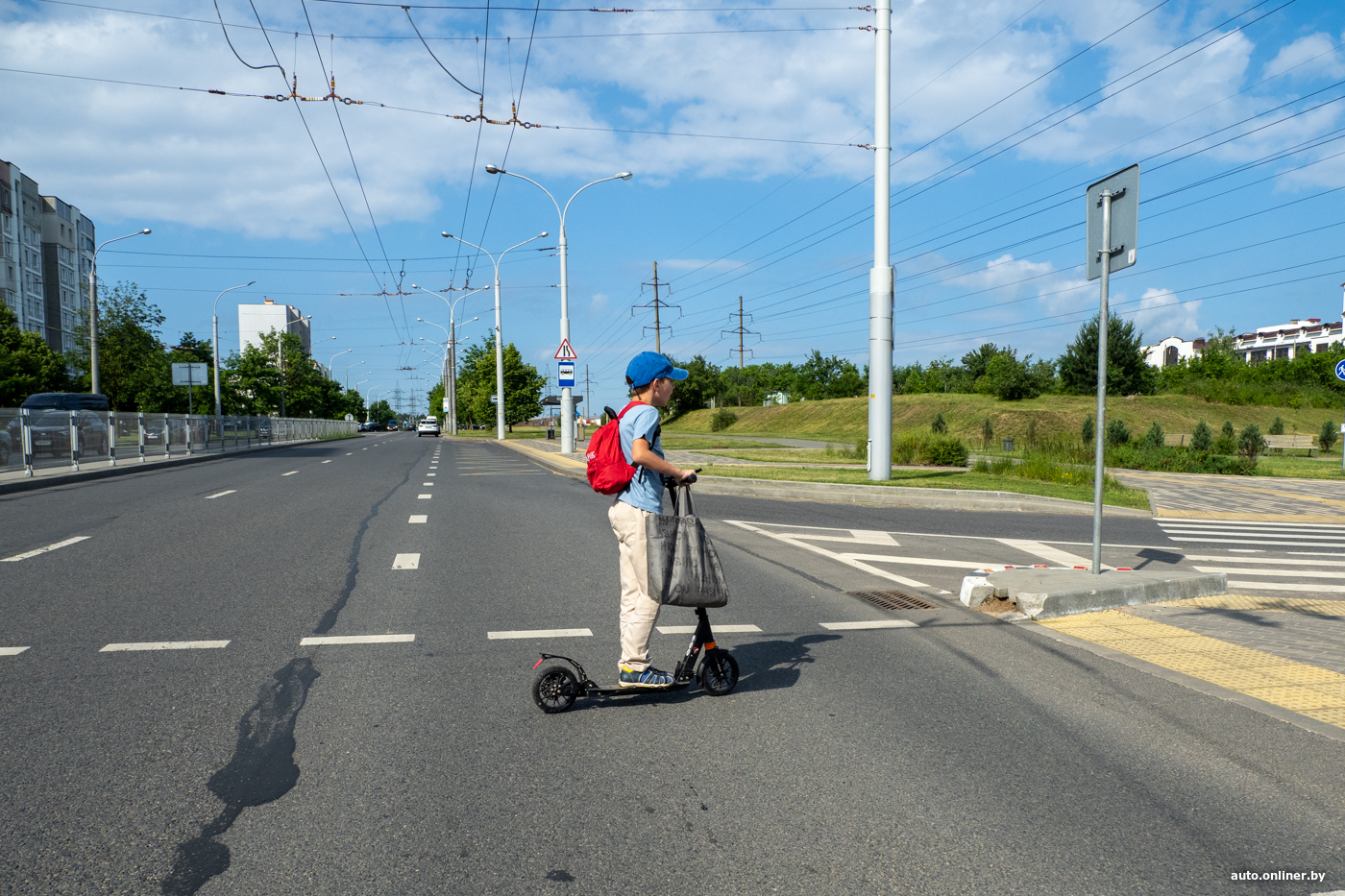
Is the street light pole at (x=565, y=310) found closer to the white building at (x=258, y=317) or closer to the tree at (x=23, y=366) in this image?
the tree at (x=23, y=366)

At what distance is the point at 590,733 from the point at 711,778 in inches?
30.1

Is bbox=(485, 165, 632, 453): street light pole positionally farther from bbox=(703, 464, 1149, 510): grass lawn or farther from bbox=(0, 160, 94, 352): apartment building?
bbox=(0, 160, 94, 352): apartment building

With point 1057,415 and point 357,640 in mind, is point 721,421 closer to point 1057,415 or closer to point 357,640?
point 1057,415

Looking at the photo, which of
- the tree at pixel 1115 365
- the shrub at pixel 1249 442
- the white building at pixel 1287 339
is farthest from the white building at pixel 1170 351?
the shrub at pixel 1249 442

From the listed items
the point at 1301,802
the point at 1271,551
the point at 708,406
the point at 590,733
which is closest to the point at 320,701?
the point at 590,733

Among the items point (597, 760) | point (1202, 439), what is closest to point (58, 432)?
point (597, 760)

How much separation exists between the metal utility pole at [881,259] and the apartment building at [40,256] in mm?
61881

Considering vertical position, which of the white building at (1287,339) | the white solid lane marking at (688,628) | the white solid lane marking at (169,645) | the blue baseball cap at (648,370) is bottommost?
the white solid lane marking at (688,628)

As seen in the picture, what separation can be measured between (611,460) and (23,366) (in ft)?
190

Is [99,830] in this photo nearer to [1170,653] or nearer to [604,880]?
[604,880]

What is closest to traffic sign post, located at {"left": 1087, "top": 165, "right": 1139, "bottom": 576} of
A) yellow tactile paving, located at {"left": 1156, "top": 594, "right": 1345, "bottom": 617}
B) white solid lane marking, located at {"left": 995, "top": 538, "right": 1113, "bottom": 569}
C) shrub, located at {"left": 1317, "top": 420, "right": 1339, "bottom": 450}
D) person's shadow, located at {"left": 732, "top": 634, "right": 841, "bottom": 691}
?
yellow tactile paving, located at {"left": 1156, "top": 594, "right": 1345, "bottom": 617}

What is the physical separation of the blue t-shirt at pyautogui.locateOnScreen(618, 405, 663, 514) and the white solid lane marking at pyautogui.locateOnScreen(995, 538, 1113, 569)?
6417 mm

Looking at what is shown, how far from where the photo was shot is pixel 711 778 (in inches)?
142

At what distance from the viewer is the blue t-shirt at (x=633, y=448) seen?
4.26 m
